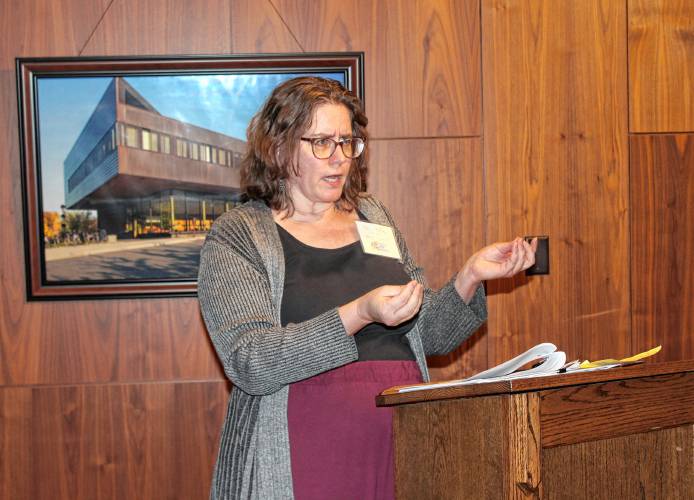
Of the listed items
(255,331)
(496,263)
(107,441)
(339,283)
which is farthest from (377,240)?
(107,441)

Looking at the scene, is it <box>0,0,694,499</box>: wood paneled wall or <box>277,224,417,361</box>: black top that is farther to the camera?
<box>0,0,694,499</box>: wood paneled wall

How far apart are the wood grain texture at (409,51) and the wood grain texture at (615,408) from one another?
1786 mm

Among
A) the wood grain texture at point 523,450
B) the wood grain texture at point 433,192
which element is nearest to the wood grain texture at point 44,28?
the wood grain texture at point 433,192

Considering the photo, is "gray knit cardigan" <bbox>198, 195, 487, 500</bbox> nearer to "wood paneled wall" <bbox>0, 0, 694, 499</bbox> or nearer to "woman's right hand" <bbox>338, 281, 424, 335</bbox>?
"woman's right hand" <bbox>338, 281, 424, 335</bbox>

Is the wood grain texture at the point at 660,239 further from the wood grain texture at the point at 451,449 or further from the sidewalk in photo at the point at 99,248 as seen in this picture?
the wood grain texture at the point at 451,449

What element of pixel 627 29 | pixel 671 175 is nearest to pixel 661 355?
pixel 671 175

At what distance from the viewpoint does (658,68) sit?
304 centimetres

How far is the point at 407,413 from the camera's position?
139cm

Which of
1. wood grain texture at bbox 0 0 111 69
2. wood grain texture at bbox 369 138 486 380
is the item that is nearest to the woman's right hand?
wood grain texture at bbox 369 138 486 380

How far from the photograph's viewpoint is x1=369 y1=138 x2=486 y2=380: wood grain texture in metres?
2.99

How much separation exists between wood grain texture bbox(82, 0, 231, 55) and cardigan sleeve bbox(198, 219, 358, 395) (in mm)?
1433

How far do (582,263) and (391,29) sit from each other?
1178 millimetres

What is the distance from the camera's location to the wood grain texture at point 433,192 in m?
2.99

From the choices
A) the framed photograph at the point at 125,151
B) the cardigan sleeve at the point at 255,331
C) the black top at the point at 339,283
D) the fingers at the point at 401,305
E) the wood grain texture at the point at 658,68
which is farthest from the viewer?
the wood grain texture at the point at 658,68
